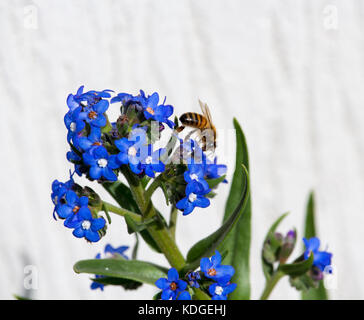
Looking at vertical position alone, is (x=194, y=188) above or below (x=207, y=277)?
above

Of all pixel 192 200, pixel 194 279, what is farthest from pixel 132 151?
pixel 194 279

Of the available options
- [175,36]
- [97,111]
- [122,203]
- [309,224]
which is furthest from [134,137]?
[175,36]

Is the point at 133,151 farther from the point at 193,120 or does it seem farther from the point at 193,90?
the point at 193,90

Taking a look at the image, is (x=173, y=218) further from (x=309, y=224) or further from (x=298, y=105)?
(x=298, y=105)

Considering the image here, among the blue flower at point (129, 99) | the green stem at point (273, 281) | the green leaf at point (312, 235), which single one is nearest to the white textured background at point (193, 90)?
the green leaf at point (312, 235)

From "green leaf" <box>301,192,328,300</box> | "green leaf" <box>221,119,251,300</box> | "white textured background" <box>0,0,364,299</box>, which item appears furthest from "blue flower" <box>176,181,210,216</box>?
"white textured background" <box>0,0,364,299</box>

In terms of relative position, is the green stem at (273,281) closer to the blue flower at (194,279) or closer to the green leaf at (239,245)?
the green leaf at (239,245)
